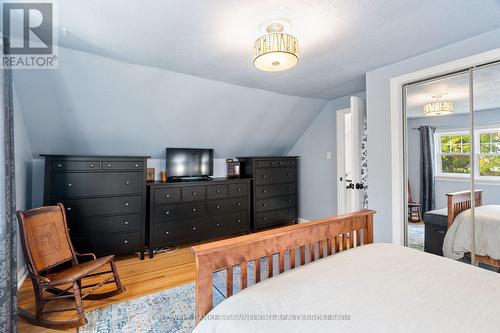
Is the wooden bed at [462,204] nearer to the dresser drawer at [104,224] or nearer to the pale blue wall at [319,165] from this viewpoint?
the pale blue wall at [319,165]

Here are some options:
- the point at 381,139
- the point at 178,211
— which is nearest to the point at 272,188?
the point at 178,211

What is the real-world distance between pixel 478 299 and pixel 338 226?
30.8 inches

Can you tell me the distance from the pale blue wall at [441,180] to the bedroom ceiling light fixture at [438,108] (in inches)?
1.8

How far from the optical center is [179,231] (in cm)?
345

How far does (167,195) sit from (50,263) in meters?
1.45

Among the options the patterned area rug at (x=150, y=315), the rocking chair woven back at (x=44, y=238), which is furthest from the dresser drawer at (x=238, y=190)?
the rocking chair woven back at (x=44, y=238)

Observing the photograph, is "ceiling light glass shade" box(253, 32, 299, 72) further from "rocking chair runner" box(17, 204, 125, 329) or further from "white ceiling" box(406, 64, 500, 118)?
"rocking chair runner" box(17, 204, 125, 329)

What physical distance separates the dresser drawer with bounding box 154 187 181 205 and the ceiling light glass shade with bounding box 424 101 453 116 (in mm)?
3049

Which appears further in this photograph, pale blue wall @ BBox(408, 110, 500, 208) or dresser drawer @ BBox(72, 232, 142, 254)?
dresser drawer @ BBox(72, 232, 142, 254)

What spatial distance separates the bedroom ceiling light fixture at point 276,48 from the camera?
1.72 m

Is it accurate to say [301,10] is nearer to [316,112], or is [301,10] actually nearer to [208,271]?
[208,271]

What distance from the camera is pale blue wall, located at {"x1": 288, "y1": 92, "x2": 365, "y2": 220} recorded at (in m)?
4.11

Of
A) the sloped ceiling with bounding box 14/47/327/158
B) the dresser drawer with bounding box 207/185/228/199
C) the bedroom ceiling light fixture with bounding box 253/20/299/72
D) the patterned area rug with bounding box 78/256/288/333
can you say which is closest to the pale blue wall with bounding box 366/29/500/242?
the sloped ceiling with bounding box 14/47/327/158

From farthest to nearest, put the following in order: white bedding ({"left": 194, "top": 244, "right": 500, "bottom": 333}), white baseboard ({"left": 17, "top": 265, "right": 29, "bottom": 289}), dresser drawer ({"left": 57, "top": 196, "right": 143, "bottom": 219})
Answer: dresser drawer ({"left": 57, "top": 196, "right": 143, "bottom": 219}), white baseboard ({"left": 17, "top": 265, "right": 29, "bottom": 289}), white bedding ({"left": 194, "top": 244, "right": 500, "bottom": 333})
